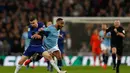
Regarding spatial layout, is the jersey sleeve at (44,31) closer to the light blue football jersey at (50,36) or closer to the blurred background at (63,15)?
the light blue football jersey at (50,36)

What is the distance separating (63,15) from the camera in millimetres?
36062

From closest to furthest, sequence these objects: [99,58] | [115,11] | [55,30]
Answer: [55,30], [99,58], [115,11]

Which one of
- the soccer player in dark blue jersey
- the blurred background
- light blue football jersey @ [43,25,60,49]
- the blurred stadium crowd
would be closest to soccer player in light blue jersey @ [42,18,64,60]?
light blue football jersey @ [43,25,60,49]

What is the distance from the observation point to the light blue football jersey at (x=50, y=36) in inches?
800

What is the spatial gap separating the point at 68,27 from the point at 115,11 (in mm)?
3748

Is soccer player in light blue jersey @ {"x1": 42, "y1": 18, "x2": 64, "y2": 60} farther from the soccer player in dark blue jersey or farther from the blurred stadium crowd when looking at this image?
the blurred stadium crowd

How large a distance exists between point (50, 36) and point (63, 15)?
597 inches

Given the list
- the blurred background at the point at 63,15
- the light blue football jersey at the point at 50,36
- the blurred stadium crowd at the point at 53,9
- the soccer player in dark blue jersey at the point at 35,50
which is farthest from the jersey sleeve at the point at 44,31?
the blurred stadium crowd at the point at 53,9

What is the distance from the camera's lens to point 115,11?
35.8 metres

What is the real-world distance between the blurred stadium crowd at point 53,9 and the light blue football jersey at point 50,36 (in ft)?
42.8

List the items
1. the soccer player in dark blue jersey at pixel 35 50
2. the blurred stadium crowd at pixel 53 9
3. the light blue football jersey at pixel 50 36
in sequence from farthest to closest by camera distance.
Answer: the blurred stadium crowd at pixel 53 9 → the light blue football jersey at pixel 50 36 → the soccer player in dark blue jersey at pixel 35 50

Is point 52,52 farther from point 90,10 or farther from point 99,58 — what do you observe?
point 90,10

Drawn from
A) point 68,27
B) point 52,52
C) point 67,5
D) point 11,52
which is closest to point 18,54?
point 11,52

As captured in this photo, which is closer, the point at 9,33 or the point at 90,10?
the point at 9,33
